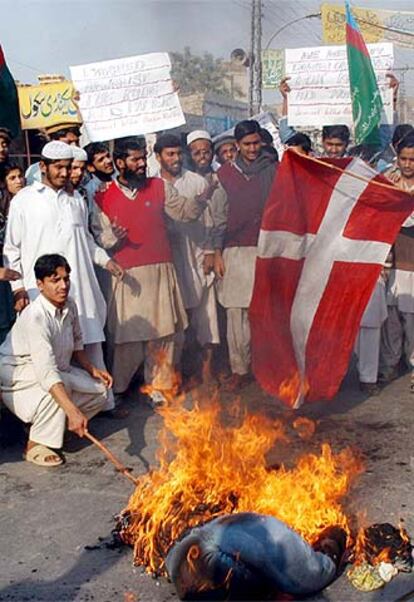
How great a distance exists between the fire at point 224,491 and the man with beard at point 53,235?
1.44m

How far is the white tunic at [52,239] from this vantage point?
5.57m

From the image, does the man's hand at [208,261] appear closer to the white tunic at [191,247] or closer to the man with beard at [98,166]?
the white tunic at [191,247]

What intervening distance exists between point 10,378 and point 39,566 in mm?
1828

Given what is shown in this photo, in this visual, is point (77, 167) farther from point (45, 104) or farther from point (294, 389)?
point (45, 104)

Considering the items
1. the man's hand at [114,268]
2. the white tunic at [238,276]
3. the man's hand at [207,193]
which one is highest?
the man's hand at [207,193]

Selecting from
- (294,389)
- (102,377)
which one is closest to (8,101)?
(102,377)

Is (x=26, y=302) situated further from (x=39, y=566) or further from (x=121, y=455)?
(x=39, y=566)

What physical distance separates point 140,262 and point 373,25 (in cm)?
884

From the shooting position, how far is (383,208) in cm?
529

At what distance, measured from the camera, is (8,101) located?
6.76 metres

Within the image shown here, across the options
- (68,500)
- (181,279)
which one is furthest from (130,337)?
(68,500)

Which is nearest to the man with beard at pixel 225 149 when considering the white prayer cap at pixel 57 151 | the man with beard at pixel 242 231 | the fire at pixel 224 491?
the man with beard at pixel 242 231

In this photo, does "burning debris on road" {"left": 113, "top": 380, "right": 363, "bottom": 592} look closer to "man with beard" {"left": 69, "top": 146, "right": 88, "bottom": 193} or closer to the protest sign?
"man with beard" {"left": 69, "top": 146, "right": 88, "bottom": 193}

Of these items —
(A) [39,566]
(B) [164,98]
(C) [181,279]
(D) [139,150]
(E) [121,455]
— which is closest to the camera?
(A) [39,566]
